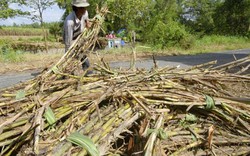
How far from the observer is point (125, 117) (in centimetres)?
206

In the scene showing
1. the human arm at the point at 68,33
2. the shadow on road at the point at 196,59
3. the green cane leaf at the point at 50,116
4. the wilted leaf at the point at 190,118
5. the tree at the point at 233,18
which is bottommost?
the shadow on road at the point at 196,59

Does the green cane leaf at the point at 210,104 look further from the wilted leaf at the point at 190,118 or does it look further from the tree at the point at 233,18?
the tree at the point at 233,18

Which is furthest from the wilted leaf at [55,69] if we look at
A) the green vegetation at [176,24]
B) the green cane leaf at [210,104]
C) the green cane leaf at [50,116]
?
the green vegetation at [176,24]

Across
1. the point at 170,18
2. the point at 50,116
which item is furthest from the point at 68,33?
the point at 170,18

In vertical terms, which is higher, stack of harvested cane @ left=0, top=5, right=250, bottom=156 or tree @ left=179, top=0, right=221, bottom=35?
tree @ left=179, top=0, right=221, bottom=35

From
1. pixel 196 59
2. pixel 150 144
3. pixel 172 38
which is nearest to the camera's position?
pixel 150 144

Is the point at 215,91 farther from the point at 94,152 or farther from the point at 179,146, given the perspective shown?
the point at 94,152

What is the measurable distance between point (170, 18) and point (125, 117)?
2482 cm

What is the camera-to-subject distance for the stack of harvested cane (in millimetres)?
1802

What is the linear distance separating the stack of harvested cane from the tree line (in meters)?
3.43

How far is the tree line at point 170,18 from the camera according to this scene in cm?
1780

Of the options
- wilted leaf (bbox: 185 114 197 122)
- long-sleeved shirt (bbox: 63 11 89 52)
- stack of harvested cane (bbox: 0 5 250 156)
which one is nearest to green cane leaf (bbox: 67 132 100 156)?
stack of harvested cane (bbox: 0 5 250 156)

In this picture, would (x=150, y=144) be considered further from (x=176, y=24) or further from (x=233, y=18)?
(x=233, y=18)

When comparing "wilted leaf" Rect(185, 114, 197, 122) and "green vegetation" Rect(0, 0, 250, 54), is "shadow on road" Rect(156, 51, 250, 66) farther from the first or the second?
"wilted leaf" Rect(185, 114, 197, 122)
